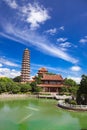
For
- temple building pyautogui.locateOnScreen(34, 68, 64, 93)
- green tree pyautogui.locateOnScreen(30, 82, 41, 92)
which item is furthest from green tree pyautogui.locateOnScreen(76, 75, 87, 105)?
temple building pyautogui.locateOnScreen(34, 68, 64, 93)

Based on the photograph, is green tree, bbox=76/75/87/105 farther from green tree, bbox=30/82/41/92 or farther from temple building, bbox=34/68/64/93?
temple building, bbox=34/68/64/93

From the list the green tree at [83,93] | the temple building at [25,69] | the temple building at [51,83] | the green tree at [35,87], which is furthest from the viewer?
the temple building at [25,69]

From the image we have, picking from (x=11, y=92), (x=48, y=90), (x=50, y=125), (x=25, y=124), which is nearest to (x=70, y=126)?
(x=50, y=125)

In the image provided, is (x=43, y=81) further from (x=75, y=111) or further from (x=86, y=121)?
(x=86, y=121)

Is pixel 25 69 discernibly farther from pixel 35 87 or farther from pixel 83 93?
pixel 83 93

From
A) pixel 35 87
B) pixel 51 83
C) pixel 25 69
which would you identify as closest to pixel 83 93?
pixel 35 87

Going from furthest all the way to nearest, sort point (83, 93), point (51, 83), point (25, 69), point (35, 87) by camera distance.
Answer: point (25, 69)
point (51, 83)
point (35, 87)
point (83, 93)

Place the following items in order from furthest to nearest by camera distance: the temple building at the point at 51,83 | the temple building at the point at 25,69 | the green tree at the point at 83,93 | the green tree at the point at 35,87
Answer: the temple building at the point at 25,69
the temple building at the point at 51,83
the green tree at the point at 35,87
the green tree at the point at 83,93

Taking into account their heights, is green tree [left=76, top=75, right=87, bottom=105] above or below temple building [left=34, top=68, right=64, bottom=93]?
below

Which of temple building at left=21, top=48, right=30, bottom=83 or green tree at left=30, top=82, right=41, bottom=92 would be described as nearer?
green tree at left=30, top=82, right=41, bottom=92

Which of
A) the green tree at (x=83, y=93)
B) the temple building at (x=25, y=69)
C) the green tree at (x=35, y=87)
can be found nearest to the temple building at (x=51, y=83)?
the green tree at (x=35, y=87)

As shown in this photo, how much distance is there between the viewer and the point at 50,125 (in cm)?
2409

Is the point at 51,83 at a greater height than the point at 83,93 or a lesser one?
greater

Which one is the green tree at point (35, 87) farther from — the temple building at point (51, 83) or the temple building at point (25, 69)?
the temple building at point (25, 69)
